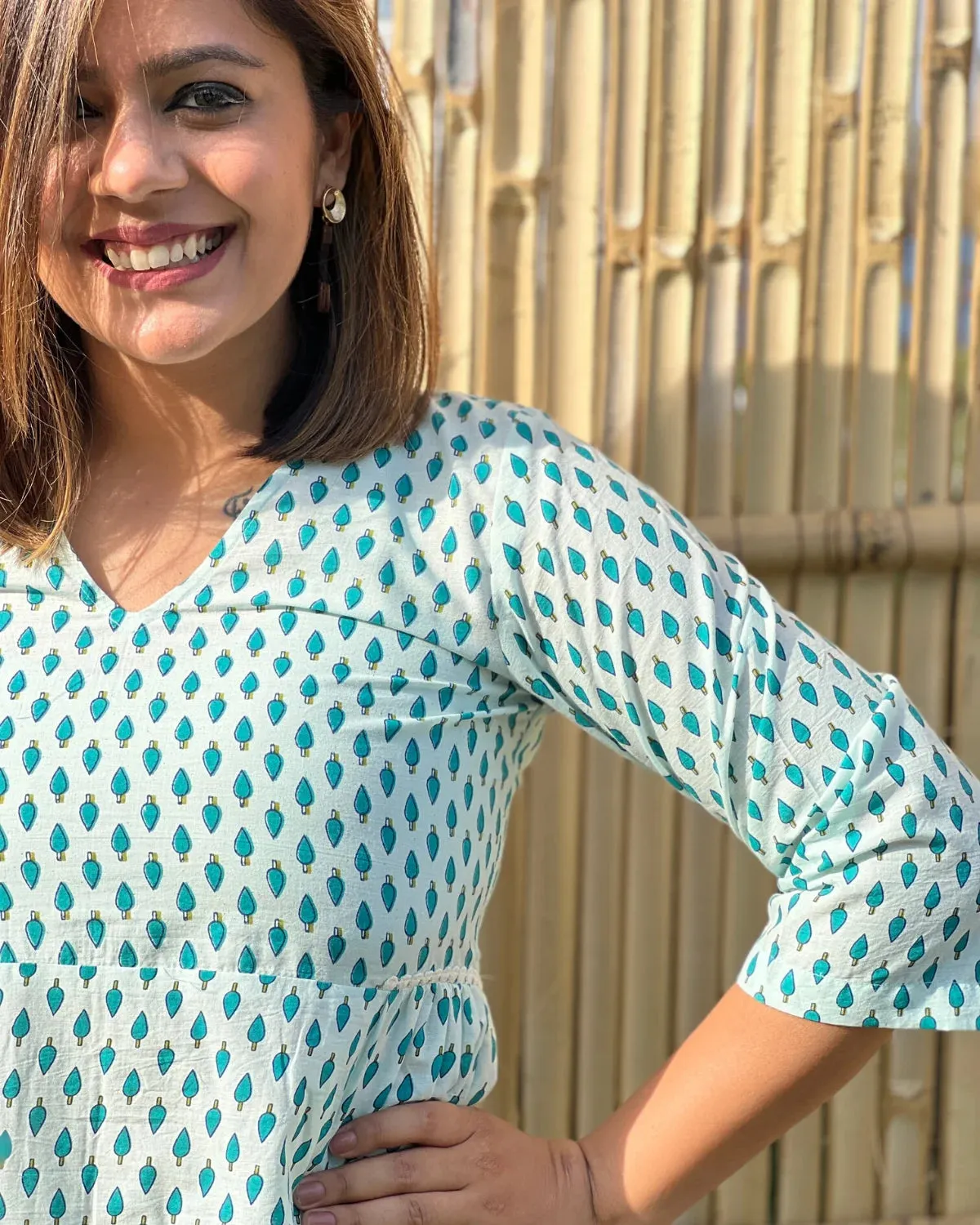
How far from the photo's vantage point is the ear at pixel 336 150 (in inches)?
52.6

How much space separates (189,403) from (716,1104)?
2.57 ft

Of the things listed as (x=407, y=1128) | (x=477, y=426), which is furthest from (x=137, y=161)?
(x=407, y=1128)

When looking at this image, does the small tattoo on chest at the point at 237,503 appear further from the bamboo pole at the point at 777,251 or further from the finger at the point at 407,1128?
the bamboo pole at the point at 777,251

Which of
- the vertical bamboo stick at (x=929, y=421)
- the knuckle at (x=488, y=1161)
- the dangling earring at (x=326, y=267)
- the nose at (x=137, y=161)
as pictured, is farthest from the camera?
the vertical bamboo stick at (x=929, y=421)

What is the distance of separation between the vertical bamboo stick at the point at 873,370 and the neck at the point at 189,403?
2.26 ft

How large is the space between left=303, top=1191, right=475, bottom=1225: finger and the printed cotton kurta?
0.05m

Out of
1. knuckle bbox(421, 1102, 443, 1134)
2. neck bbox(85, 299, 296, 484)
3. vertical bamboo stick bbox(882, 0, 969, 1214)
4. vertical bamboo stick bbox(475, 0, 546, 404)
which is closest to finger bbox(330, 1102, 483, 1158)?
knuckle bbox(421, 1102, 443, 1134)

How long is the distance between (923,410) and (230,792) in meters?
0.93

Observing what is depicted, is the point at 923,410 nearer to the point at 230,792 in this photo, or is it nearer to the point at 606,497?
the point at 606,497

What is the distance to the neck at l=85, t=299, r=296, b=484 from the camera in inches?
53.1

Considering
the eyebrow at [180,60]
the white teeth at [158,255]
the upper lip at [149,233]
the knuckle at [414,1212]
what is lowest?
the knuckle at [414,1212]

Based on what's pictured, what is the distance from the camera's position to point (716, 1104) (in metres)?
1.26

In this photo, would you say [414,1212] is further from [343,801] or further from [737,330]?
[737,330]

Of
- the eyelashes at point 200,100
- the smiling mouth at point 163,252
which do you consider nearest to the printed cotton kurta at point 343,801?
the smiling mouth at point 163,252
